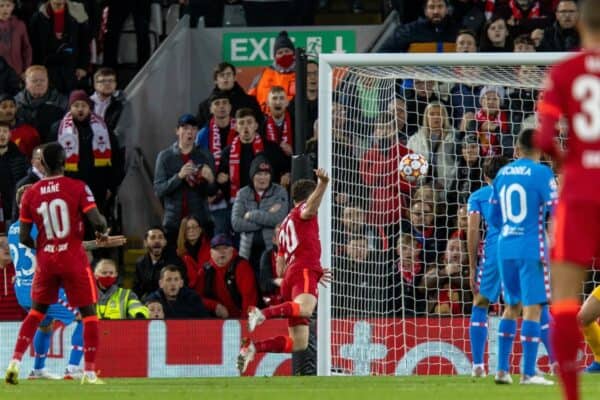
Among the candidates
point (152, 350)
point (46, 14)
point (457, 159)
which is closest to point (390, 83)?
point (457, 159)

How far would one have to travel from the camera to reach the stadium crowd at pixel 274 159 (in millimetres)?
14953

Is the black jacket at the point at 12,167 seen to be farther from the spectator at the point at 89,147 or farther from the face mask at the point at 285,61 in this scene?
the face mask at the point at 285,61

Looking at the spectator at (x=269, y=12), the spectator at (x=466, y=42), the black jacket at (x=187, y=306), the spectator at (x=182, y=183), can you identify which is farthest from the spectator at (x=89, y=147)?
the spectator at (x=466, y=42)

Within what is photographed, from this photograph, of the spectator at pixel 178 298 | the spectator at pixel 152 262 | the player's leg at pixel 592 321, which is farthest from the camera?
the spectator at pixel 152 262

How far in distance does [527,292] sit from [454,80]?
375cm

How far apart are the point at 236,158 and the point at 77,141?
1753 millimetres

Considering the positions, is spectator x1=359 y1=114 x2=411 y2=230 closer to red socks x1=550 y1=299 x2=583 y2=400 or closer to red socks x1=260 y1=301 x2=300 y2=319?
red socks x1=260 y1=301 x2=300 y2=319

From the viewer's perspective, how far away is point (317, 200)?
41.8 feet

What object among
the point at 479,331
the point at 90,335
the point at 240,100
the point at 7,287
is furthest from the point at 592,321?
the point at 7,287

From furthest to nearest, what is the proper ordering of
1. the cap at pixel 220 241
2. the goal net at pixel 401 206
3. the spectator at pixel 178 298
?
the cap at pixel 220 241 < the spectator at pixel 178 298 < the goal net at pixel 401 206

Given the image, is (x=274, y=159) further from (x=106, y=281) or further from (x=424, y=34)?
(x=424, y=34)

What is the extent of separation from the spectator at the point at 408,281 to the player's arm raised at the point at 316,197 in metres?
2.06

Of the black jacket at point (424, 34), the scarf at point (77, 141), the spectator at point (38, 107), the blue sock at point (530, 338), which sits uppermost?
the black jacket at point (424, 34)

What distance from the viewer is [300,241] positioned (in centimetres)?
1309
